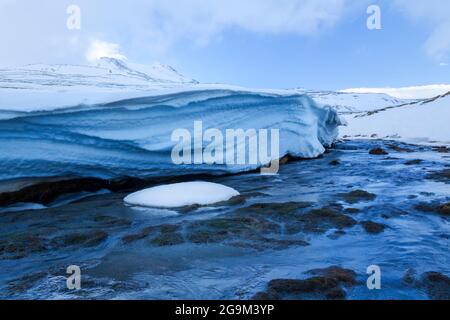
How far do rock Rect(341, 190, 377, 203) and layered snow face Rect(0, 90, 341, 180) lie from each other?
2488mm

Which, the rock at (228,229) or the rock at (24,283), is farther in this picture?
the rock at (228,229)

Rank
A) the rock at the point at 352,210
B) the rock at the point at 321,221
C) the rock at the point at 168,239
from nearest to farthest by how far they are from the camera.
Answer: the rock at the point at 168,239 < the rock at the point at 321,221 < the rock at the point at 352,210

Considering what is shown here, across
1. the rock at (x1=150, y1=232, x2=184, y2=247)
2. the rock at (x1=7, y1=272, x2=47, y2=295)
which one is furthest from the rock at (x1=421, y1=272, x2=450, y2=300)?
the rock at (x1=7, y1=272, x2=47, y2=295)

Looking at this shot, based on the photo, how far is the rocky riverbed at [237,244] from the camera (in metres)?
2.47

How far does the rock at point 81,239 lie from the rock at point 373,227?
2.34 m

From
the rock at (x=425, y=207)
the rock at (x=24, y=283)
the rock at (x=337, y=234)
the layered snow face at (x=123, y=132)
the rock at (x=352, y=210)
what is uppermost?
the layered snow face at (x=123, y=132)

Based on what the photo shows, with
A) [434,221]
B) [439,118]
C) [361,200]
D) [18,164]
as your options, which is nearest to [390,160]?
[361,200]

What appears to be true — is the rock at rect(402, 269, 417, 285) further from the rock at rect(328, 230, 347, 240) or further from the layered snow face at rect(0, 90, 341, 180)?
the layered snow face at rect(0, 90, 341, 180)

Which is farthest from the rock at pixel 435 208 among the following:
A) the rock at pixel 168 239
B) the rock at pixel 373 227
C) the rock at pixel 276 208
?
the rock at pixel 168 239

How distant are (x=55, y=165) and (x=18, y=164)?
445 millimetres

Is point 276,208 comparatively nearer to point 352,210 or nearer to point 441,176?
point 352,210

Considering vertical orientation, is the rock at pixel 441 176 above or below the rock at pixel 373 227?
above

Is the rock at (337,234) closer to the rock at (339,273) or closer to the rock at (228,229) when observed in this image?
the rock at (228,229)

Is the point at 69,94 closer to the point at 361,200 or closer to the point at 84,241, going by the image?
the point at 84,241
